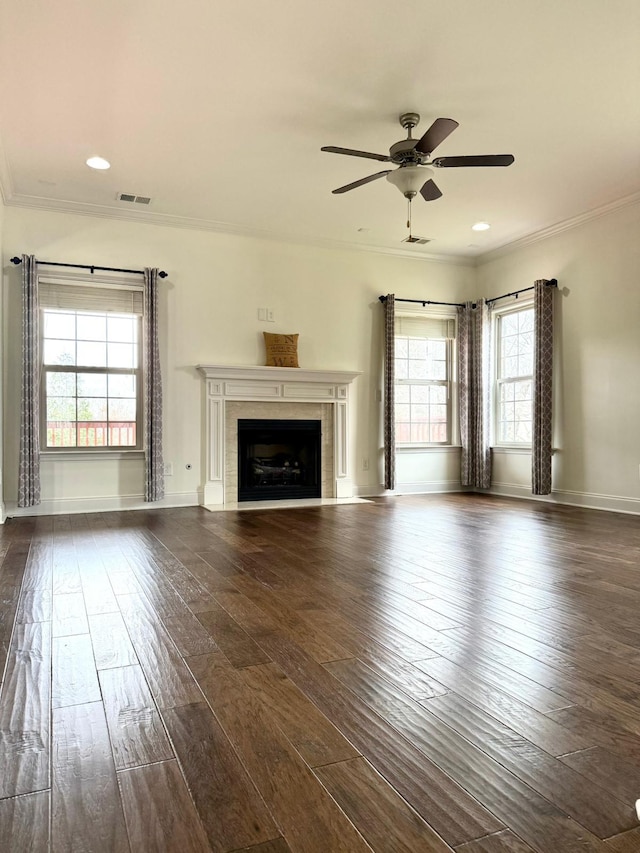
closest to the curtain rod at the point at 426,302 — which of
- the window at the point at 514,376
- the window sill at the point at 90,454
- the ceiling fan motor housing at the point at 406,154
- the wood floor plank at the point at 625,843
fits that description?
the window at the point at 514,376

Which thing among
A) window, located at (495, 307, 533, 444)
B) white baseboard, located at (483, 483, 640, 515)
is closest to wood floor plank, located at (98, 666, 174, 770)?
white baseboard, located at (483, 483, 640, 515)

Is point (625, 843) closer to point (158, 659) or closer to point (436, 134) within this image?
point (158, 659)

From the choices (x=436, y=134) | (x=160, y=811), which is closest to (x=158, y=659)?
(x=160, y=811)

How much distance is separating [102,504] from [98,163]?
3.19m

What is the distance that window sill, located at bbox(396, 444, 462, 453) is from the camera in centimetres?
779

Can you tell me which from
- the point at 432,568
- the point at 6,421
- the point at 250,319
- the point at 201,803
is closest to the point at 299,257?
the point at 250,319

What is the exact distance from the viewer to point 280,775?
4.78 ft

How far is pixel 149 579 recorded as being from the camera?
3.36 metres

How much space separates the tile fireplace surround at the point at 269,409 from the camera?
6.70 m

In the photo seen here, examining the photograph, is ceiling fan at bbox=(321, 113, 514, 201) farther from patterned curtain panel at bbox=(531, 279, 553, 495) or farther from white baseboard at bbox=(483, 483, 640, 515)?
white baseboard at bbox=(483, 483, 640, 515)

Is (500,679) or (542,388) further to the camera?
(542,388)

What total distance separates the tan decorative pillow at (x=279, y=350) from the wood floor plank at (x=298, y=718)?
16.6 ft

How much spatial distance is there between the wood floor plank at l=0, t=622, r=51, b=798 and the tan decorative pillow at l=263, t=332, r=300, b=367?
4.75 meters

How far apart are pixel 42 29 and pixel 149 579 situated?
122 inches
